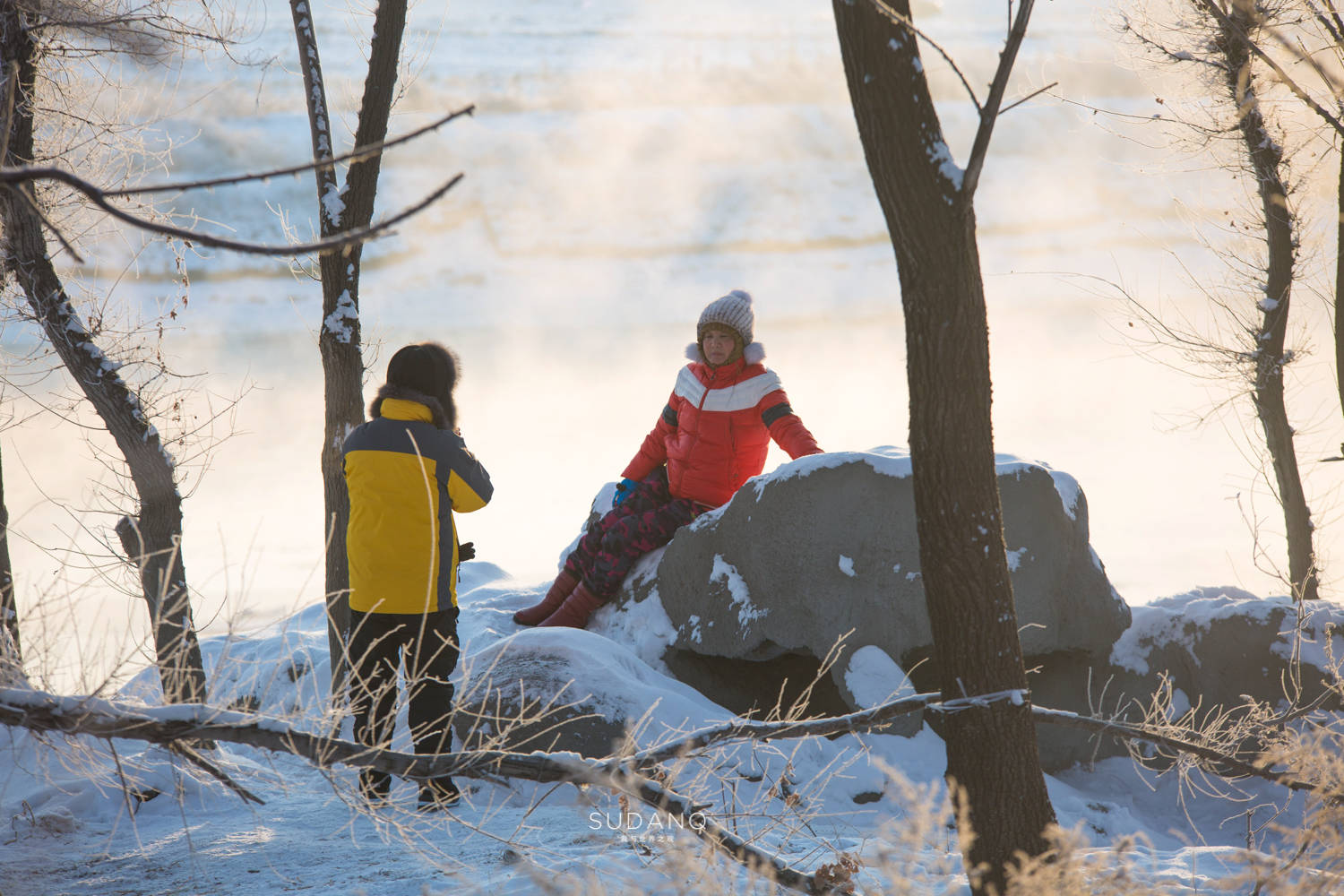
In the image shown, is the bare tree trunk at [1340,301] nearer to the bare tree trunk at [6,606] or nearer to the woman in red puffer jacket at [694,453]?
the woman in red puffer jacket at [694,453]

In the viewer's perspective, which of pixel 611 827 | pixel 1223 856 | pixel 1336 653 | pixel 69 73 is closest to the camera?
pixel 611 827

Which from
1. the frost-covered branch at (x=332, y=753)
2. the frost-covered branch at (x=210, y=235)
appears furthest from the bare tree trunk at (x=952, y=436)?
the frost-covered branch at (x=210, y=235)

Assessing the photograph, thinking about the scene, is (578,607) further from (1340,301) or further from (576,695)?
(1340,301)

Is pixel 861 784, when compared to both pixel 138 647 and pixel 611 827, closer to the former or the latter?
pixel 611 827

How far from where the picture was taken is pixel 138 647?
2.80m

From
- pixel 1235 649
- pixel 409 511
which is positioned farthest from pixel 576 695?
pixel 1235 649

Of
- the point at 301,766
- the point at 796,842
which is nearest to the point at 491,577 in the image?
the point at 301,766

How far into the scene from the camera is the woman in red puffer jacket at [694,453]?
589cm

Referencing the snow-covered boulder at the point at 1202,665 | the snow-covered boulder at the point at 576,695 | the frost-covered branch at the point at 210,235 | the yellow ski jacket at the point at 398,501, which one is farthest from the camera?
the snow-covered boulder at the point at 1202,665

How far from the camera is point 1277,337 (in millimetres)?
7801

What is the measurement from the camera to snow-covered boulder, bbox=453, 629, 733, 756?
4801 millimetres

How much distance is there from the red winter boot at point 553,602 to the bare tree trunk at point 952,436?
3748 millimetres

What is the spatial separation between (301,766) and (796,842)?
2.75 meters

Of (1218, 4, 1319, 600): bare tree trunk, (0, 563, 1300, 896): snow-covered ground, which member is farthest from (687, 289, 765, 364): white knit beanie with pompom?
(1218, 4, 1319, 600): bare tree trunk
